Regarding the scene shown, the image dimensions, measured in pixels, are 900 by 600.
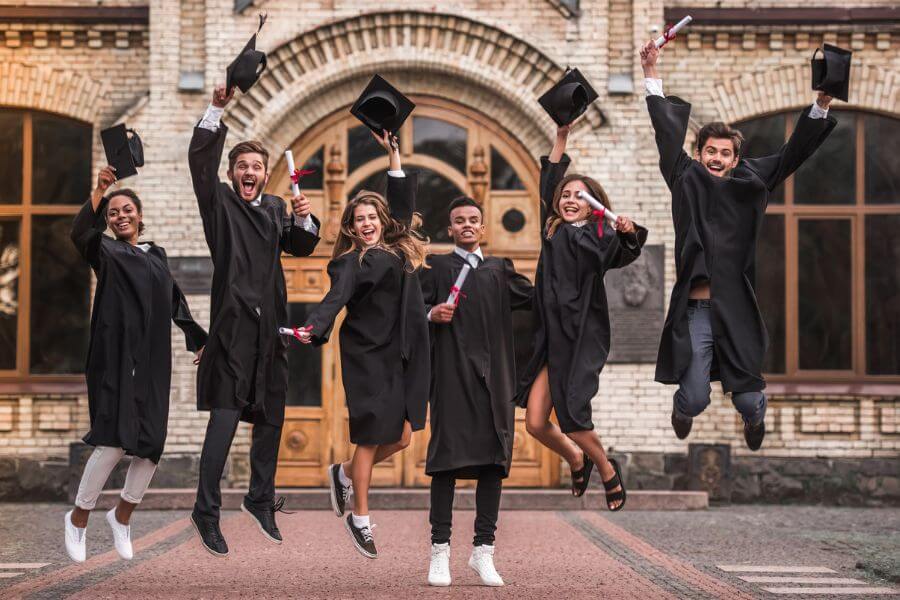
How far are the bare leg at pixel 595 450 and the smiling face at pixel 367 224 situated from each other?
5.55 ft

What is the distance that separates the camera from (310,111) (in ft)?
49.5

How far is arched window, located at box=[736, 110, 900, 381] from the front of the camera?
15.0 m

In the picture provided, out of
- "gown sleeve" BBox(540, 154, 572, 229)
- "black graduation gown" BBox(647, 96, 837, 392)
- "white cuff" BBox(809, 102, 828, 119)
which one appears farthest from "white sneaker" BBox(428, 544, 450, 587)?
"white cuff" BBox(809, 102, 828, 119)

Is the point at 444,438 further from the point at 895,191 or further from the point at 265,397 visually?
the point at 895,191

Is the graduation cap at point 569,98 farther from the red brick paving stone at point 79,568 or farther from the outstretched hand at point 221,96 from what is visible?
the red brick paving stone at point 79,568

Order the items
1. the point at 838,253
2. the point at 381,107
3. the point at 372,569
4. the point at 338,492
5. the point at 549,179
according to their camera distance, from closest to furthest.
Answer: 1. the point at 338,492
2. the point at 549,179
3. the point at 381,107
4. the point at 372,569
5. the point at 838,253

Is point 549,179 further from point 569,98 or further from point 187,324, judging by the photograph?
point 187,324

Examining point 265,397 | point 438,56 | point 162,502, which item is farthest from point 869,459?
point 265,397

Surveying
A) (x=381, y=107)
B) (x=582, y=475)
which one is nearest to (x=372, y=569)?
(x=582, y=475)

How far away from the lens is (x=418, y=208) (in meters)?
15.2

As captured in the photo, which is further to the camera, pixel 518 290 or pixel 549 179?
pixel 518 290

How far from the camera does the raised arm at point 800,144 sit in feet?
26.7

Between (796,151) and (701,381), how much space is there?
145 cm

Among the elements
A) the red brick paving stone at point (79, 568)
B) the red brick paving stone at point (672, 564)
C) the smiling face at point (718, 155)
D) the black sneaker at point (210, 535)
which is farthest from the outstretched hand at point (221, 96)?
the red brick paving stone at point (672, 564)
